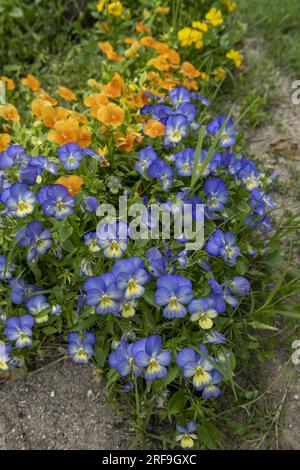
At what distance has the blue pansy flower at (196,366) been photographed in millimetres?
2156

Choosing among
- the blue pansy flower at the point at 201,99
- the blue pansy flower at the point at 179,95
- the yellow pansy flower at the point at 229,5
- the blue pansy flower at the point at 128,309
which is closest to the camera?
the blue pansy flower at the point at 128,309

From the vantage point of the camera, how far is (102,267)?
236 centimetres

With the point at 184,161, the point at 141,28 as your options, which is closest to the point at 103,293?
the point at 184,161

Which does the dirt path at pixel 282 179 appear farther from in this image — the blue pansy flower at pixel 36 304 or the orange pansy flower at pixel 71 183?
the blue pansy flower at pixel 36 304

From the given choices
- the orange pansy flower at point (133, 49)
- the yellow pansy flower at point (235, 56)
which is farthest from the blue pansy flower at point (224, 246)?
the yellow pansy flower at point (235, 56)

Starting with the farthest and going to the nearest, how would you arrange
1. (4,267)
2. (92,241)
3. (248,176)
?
(248,176) < (4,267) < (92,241)

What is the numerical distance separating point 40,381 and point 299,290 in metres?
1.22

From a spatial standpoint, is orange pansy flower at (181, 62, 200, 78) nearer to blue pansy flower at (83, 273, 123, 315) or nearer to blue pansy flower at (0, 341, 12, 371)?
blue pansy flower at (83, 273, 123, 315)

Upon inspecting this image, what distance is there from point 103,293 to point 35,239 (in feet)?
1.38

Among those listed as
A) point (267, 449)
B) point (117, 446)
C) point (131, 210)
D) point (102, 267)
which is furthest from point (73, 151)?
point (267, 449)

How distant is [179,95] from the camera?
9.78ft

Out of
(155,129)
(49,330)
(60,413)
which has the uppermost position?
(155,129)

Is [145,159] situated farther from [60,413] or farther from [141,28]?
[141,28]

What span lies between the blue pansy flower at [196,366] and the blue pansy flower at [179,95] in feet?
4.56
